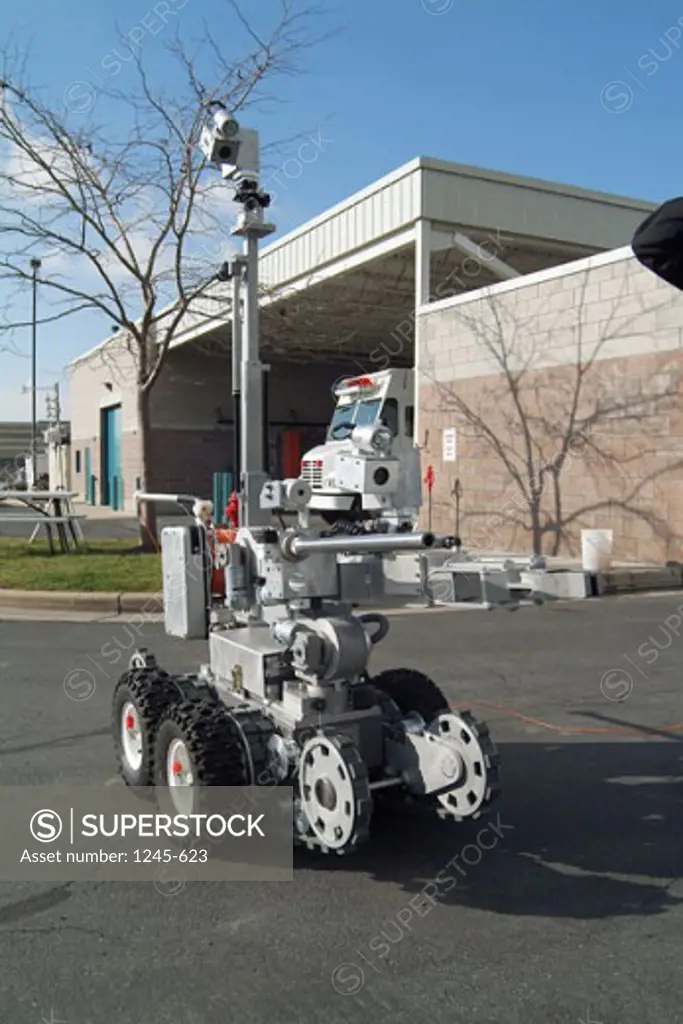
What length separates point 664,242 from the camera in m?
2.95

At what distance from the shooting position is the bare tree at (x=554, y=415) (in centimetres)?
1380

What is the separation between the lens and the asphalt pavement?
2.79 m

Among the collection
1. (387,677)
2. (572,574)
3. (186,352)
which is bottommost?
(387,677)

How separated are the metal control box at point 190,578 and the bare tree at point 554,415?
35.1 feet

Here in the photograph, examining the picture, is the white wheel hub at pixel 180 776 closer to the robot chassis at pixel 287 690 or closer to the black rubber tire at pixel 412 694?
the robot chassis at pixel 287 690

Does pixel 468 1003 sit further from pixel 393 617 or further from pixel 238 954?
pixel 393 617

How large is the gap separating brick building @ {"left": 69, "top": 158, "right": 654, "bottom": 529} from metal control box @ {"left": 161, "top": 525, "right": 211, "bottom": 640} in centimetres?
917

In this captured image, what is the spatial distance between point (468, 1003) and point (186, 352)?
103 ft

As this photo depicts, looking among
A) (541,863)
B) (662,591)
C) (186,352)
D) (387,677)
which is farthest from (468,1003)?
(186,352)

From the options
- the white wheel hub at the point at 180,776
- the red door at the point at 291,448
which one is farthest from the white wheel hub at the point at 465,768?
the red door at the point at 291,448

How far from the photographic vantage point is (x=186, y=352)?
32500 mm

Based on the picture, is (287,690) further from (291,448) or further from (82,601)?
(291,448)

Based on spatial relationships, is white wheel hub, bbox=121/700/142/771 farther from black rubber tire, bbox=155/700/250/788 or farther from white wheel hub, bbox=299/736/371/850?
white wheel hub, bbox=299/736/371/850

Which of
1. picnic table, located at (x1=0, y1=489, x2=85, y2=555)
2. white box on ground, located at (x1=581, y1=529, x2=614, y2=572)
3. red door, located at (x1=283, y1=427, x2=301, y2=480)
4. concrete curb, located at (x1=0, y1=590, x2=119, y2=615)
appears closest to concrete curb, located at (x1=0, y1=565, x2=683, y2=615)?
concrete curb, located at (x1=0, y1=590, x2=119, y2=615)
